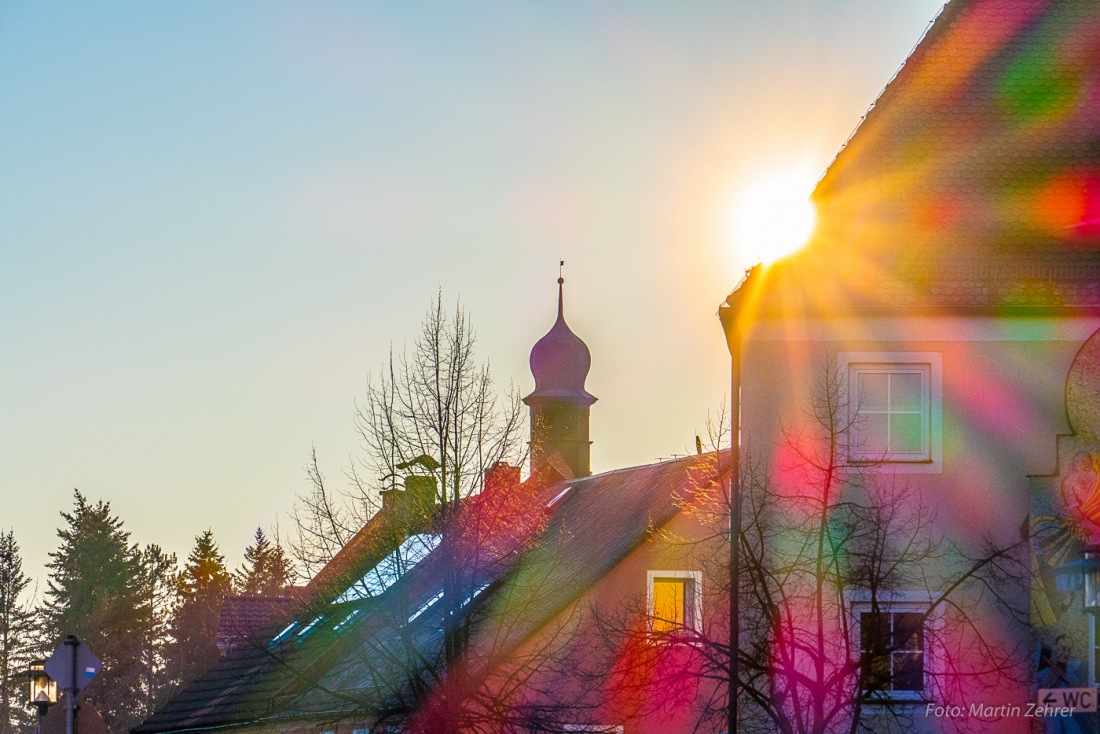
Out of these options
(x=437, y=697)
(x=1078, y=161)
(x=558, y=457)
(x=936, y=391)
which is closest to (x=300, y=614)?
(x=437, y=697)

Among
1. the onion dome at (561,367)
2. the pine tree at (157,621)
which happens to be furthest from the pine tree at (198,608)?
the onion dome at (561,367)

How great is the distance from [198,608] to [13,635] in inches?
571

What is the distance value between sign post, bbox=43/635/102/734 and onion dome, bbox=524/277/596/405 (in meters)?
36.0

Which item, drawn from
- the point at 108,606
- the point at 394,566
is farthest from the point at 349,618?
the point at 108,606

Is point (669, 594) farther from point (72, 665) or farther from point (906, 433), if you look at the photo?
point (72, 665)

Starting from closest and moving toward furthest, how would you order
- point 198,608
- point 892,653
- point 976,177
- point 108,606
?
point 892,653
point 976,177
point 108,606
point 198,608

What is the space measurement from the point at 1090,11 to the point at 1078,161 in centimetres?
212

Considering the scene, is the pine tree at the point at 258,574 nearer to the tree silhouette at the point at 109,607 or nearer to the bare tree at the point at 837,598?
the tree silhouette at the point at 109,607

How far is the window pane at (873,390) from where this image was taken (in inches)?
770

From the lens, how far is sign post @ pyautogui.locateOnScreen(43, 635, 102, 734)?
59.3 ft

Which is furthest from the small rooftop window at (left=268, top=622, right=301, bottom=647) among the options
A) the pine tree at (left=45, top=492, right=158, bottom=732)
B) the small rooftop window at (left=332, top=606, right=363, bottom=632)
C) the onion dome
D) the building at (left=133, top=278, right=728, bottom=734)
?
the pine tree at (left=45, top=492, right=158, bottom=732)

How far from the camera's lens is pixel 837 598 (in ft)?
61.6

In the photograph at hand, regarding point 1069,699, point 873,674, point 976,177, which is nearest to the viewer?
point 873,674

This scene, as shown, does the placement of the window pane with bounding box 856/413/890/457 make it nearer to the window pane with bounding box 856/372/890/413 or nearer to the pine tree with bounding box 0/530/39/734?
the window pane with bounding box 856/372/890/413
